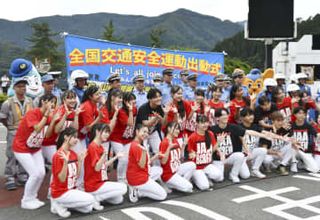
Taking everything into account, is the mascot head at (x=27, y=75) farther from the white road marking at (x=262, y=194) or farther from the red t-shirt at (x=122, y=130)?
the white road marking at (x=262, y=194)

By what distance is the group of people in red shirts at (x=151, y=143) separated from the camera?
471 cm

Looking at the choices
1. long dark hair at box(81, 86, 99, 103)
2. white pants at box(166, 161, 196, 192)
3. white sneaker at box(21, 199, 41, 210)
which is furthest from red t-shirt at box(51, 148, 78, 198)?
white pants at box(166, 161, 196, 192)

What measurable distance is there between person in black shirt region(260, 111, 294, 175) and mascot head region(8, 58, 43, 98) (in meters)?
3.43

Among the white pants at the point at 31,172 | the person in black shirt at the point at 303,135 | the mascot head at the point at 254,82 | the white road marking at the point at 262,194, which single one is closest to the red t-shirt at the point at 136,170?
the white pants at the point at 31,172

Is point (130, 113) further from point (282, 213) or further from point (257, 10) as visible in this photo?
point (257, 10)

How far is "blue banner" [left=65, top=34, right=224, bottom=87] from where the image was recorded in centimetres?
713

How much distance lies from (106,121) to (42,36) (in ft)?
146

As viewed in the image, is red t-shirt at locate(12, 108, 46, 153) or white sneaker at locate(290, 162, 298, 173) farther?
white sneaker at locate(290, 162, 298, 173)

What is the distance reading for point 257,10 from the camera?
11.1 meters

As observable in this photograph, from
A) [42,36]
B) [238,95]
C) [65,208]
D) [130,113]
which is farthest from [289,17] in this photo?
[42,36]

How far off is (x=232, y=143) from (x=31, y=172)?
2.80 meters

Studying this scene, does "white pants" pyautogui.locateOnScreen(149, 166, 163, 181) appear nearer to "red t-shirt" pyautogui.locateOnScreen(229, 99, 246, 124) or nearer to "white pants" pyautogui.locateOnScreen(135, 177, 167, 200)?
"white pants" pyautogui.locateOnScreen(135, 177, 167, 200)

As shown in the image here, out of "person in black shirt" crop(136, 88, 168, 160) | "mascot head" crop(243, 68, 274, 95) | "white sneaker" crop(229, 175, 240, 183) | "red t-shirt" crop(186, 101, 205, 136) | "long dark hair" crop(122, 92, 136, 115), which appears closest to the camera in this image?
"long dark hair" crop(122, 92, 136, 115)

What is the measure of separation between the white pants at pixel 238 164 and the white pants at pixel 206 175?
245mm
